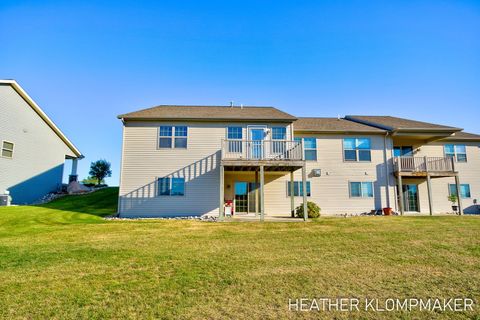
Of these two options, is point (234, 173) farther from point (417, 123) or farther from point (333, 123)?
point (417, 123)

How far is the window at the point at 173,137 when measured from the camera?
46.5ft

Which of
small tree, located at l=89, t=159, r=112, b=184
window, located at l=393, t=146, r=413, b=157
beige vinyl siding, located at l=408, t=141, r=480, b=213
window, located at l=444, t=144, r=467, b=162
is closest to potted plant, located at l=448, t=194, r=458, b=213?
beige vinyl siding, located at l=408, t=141, r=480, b=213

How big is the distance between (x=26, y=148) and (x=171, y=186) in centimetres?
1153

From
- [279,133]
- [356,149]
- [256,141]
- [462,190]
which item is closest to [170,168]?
[256,141]

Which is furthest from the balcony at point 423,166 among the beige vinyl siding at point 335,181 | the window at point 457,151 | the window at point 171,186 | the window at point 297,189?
the window at point 171,186

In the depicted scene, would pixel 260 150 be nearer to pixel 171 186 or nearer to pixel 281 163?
pixel 281 163

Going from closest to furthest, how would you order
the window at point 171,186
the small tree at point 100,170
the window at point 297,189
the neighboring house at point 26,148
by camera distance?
the window at point 171,186 < the window at point 297,189 < the neighboring house at point 26,148 < the small tree at point 100,170

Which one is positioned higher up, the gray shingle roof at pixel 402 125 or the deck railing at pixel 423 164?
the gray shingle roof at pixel 402 125

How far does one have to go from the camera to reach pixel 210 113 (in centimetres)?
1523

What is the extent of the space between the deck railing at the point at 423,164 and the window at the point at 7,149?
24548 millimetres

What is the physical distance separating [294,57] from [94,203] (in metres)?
16.3

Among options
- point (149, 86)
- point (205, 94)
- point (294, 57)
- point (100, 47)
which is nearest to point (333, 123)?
point (294, 57)

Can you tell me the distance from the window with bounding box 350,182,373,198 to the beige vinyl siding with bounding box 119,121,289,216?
674 cm

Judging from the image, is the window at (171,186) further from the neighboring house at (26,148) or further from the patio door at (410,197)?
the patio door at (410,197)
